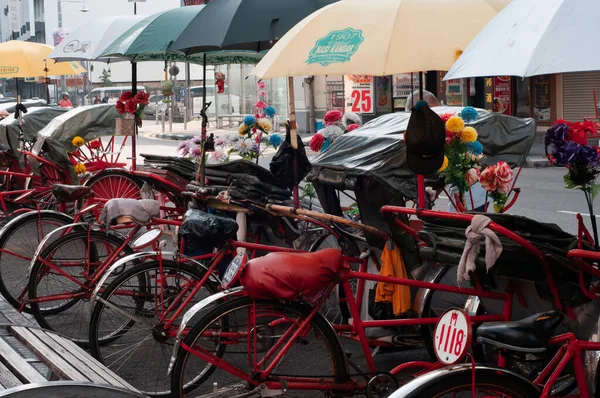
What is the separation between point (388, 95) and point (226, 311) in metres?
24.3

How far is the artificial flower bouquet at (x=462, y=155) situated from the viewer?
5617mm

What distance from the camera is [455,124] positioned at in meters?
5.55

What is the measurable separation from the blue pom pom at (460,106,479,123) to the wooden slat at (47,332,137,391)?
308 centimetres

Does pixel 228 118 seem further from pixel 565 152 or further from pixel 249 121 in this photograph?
pixel 565 152

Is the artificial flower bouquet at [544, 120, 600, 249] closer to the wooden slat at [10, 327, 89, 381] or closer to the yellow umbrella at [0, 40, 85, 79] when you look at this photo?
the wooden slat at [10, 327, 89, 381]

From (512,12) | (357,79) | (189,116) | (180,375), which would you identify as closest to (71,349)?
(180,375)

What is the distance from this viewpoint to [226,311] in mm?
4250

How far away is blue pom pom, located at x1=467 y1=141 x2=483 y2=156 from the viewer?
5684 millimetres

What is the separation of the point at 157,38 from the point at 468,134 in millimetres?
5024

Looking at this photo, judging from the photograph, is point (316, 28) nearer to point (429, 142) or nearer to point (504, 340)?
point (429, 142)

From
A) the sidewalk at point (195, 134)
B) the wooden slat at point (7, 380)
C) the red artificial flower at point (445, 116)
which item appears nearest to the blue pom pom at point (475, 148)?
the red artificial flower at point (445, 116)

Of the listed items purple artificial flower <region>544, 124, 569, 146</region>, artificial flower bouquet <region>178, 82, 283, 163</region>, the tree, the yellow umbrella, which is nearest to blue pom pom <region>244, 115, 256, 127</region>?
artificial flower bouquet <region>178, 82, 283, 163</region>

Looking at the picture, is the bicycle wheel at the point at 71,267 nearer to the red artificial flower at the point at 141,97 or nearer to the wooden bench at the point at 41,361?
the wooden bench at the point at 41,361

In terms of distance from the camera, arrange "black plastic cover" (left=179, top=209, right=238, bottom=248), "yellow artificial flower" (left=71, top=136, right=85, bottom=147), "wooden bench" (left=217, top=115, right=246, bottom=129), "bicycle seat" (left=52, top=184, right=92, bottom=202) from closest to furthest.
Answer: "black plastic cover" (left=179, top=209, right=238, bottom=248) → "bicycle seat" (left=52, top=184, right=92, bottom=202) → "yellow artificial flower" (left=71, top=136, right=85, bottom=147) → "wooden bench" (left=217, top=115, right=246, bottom=129)
